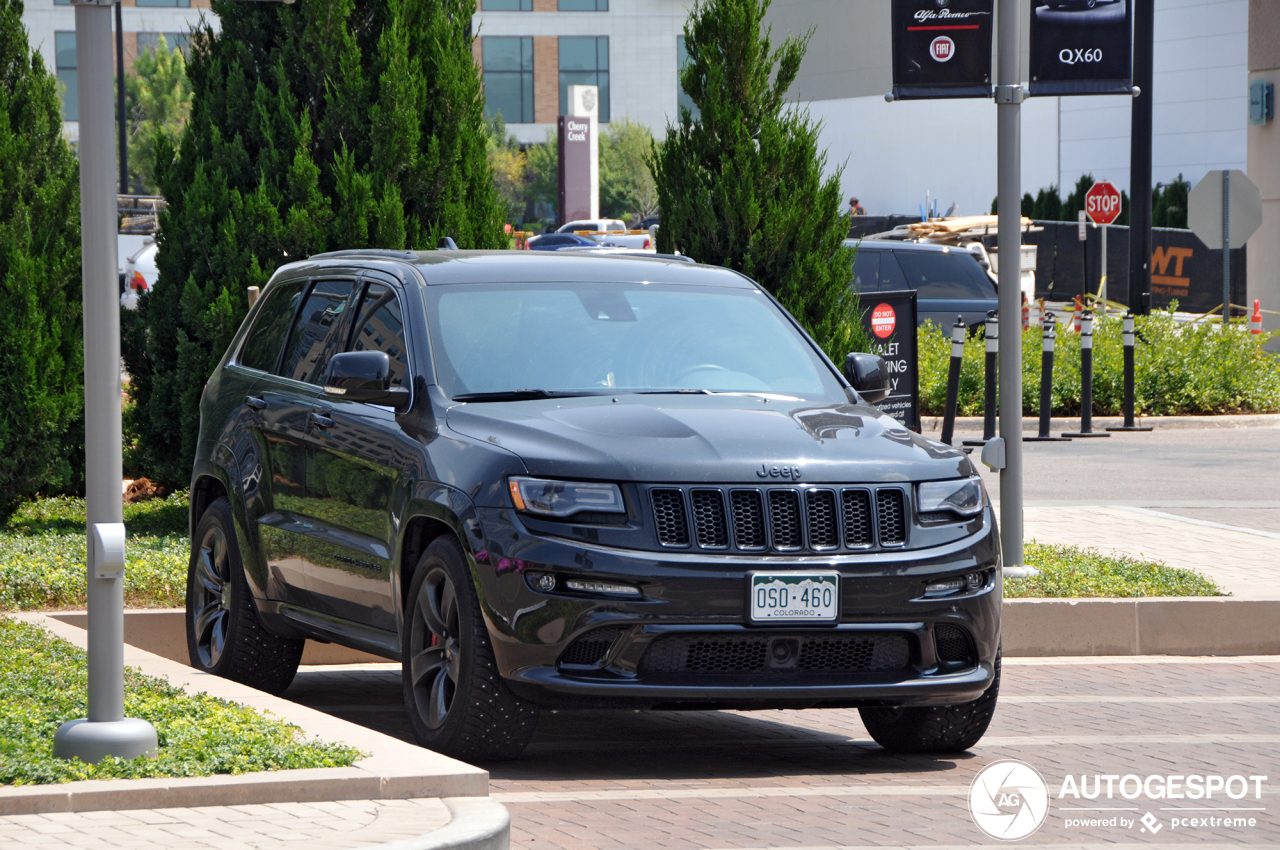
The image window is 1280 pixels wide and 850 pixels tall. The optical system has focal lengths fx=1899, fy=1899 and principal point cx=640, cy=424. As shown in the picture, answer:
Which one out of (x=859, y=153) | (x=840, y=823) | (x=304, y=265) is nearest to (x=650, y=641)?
(x=840, y=823)

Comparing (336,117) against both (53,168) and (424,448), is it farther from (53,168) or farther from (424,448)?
(424,448)

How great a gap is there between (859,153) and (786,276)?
62.6 metres

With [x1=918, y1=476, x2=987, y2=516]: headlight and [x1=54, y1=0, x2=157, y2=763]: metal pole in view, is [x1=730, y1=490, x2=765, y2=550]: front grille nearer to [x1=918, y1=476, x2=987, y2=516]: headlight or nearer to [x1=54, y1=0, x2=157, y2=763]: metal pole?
[x1=918, y1=476, x2=987, y2=516]: headlight

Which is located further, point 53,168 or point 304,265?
point 53,168

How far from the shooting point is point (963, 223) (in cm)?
3994

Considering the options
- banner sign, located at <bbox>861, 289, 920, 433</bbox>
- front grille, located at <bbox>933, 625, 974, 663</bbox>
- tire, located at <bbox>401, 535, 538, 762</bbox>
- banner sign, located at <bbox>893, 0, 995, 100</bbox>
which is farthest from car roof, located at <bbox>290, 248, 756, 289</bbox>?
banner sign, located at <bbox>861, 289, 920, 433</bbox>

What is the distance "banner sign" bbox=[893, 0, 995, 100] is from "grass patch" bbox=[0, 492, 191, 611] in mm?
4808

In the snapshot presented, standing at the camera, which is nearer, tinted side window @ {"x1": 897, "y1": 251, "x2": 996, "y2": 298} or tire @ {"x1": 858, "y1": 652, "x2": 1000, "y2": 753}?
tire @ {"x1": 858, "y1": 652, "x2": 1000, "y2": 753}

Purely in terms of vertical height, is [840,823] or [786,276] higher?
[786,276]

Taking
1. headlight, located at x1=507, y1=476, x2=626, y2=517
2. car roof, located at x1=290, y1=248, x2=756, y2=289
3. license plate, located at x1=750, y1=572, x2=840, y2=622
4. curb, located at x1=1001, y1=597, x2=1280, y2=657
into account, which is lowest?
curb, located at x1=1001, y1=597, x2=1280, y2=657

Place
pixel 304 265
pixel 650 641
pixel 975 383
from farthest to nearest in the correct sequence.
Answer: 1. pixel 975 383
2. pixel 304 265
3. pixel 650 641

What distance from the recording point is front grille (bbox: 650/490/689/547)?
6129mm

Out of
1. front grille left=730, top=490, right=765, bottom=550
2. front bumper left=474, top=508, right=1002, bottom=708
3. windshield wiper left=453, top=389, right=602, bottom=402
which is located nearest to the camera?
front bumper left=474, top=508, right=1002, bottom=708

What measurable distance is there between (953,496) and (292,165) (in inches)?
254
